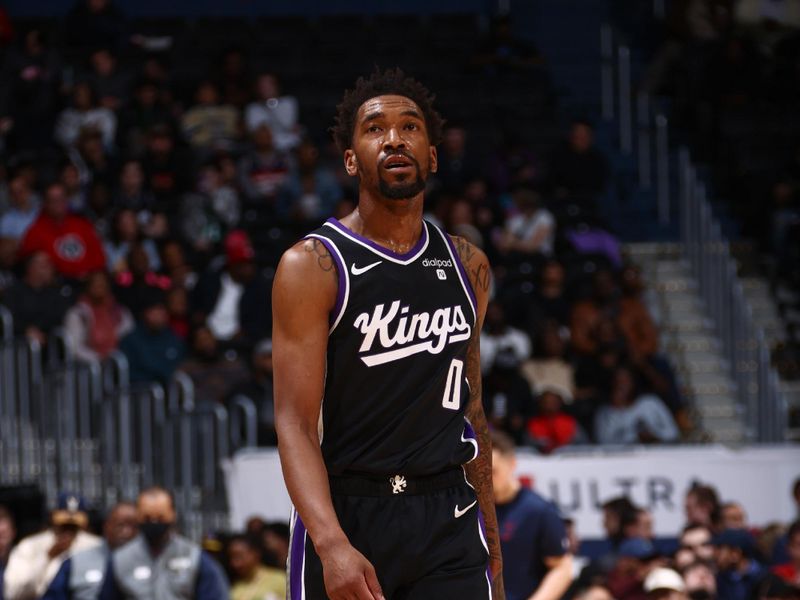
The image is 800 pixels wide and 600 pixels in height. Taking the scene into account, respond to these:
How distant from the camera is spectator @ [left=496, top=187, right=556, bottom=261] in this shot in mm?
15250

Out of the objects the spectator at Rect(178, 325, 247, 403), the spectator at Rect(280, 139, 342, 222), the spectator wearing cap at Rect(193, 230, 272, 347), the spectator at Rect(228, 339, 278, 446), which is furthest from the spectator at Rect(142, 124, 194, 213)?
the spectator at Rect(228, 339, 278, 446)

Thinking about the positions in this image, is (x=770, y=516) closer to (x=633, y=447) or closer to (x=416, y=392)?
(x=633, y=447)

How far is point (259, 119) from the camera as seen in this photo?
1625 cm

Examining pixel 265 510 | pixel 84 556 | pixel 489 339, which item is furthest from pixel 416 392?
pixel 489 339

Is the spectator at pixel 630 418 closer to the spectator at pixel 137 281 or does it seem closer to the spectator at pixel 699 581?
the spectator at pixel 699 581

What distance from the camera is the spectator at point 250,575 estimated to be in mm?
10430

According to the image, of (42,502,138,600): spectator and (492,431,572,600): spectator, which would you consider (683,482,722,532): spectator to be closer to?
(492,431,572,600): spectator

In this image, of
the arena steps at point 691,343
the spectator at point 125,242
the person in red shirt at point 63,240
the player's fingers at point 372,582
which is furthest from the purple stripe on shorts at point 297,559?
the arena steps at point 691,343

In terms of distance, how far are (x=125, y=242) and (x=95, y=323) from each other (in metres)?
1.32

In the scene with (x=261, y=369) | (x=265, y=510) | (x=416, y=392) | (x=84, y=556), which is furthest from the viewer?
(x=261, y=369)

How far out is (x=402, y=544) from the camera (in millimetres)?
4316

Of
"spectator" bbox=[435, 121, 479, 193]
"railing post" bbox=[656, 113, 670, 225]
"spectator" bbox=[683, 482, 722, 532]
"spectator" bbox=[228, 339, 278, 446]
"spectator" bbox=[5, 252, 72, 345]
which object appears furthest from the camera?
"railing post" bbox=[656, 113, 670, 225]

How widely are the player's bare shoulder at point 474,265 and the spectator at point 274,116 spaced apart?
37.7 ft

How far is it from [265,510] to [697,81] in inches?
326
